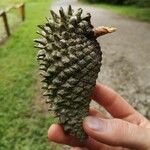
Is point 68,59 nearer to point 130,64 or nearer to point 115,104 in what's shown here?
point 115,104

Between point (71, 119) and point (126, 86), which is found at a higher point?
point (71, 119)

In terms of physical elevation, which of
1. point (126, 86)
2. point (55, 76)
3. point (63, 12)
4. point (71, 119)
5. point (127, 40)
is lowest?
point (127, 40)

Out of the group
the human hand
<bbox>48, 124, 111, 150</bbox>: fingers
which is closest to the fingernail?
the human hand

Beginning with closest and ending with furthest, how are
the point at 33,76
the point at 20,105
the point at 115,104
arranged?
1. the point at 115,104
2. the point at 20,105
3. the point at 33,76

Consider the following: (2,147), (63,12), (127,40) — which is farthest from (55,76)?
(127,40)

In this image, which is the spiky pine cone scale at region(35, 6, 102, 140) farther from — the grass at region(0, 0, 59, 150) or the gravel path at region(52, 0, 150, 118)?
the gravel path at region(52, 0, 150, 118)

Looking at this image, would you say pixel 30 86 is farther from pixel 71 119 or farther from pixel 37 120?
pixel 71 119

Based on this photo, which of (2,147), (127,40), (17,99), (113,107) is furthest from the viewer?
(127,40)

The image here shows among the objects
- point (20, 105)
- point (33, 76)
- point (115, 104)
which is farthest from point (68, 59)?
point (33, 76)
